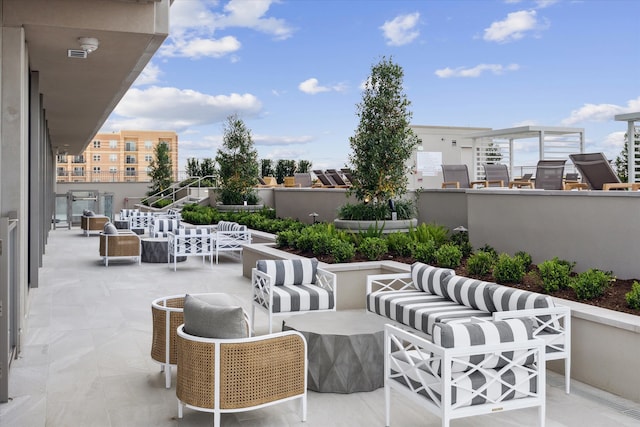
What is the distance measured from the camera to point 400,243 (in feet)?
29.0

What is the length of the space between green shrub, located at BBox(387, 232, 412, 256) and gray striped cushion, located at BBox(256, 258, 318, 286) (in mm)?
2077

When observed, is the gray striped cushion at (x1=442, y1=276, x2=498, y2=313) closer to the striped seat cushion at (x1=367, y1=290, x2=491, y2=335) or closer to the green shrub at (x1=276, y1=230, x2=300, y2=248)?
the striped seat cushion at (x1=367, y1=290, x2=491, y2=335)

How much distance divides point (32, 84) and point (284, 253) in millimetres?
4599

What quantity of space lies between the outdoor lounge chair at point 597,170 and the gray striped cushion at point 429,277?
3.24m

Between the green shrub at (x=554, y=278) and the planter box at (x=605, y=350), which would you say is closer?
the planter box at (x=605, y=350)

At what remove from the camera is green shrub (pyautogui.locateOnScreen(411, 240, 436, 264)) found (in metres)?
8.12

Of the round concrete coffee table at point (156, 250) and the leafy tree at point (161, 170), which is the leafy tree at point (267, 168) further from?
the round concrete coffee table at point (156, 250)

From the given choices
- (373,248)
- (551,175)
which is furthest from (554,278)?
(551,175)

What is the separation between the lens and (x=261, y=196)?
2070 cm

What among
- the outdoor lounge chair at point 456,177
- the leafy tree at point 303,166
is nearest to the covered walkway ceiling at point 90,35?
the outdoor lounge chair at point 456,177

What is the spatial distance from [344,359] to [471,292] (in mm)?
1597

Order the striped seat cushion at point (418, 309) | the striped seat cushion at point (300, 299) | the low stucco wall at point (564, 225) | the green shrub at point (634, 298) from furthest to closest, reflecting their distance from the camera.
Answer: the low stucco wall at point (564, 225) → the striped seat cushion at point (300, 299) → the striped seat cushion at point (418, 309) → the green shrub at point (634, 298)

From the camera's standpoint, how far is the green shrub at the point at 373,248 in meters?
8.56

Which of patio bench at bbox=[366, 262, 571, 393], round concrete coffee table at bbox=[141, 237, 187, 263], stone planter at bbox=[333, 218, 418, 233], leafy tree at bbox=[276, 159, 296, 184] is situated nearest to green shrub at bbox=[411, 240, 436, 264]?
patio bench at bbox=[366, 262, 571, 393]
